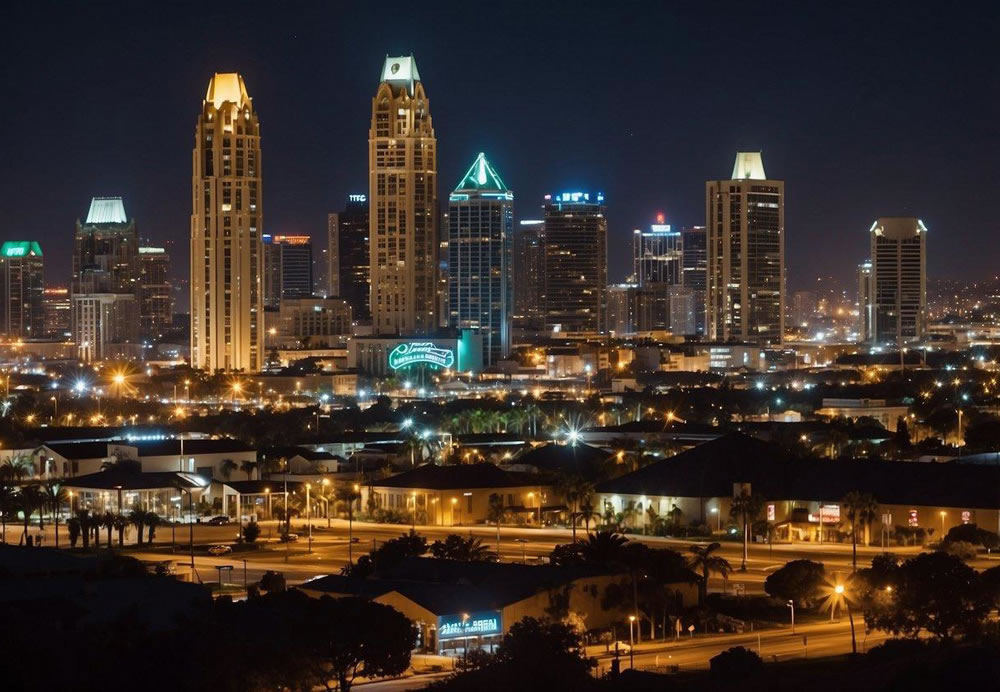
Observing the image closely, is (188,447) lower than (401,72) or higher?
lower

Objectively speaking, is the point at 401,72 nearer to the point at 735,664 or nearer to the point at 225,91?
the point at 225,91

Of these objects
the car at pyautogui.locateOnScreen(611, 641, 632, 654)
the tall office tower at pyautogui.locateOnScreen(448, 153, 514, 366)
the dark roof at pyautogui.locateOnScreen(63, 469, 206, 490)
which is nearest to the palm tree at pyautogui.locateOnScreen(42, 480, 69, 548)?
the dark roof at pyautogui.locateOnScreen(63, 469, 206, 490)

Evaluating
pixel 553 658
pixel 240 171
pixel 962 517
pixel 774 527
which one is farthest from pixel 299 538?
pixel 240 171

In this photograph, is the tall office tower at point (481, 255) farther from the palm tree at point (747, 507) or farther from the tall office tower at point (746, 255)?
the palm tree at point (747, 507)

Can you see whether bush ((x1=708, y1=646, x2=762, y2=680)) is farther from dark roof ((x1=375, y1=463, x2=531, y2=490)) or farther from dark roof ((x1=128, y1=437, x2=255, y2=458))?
dark roof ((x1=128, y1=437, x2=255, y2=458))

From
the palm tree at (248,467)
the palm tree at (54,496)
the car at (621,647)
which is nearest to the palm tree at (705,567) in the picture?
the car at (621,647)

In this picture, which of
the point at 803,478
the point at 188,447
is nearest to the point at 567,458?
the point at 188,447

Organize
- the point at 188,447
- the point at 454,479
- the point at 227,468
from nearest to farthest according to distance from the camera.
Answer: the point at 454,479 < the point at 227,468 < the point at 188,447
